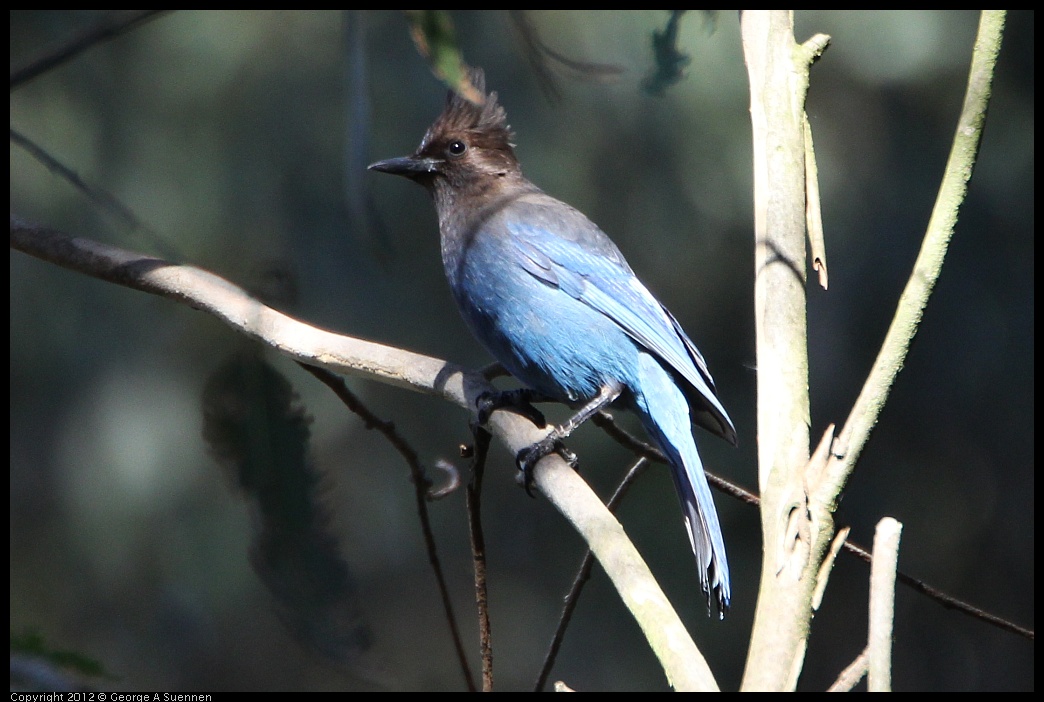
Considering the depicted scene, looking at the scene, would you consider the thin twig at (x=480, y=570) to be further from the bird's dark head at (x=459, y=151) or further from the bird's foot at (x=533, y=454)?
the bird's dark head at (x=459, y=151)

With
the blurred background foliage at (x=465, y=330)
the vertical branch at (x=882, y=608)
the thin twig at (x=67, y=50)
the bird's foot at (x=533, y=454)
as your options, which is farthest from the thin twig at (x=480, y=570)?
the blurred background foliage at (x=465, y=330)

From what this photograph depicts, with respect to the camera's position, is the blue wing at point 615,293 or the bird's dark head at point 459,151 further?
the bird's dark head at point 459,151

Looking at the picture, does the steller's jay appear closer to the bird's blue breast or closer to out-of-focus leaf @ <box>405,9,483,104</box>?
the bird's blue breast

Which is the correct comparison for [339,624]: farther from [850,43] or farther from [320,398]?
[850,43]

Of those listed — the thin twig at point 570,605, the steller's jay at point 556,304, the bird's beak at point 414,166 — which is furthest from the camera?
the bird's beak at point 414,166

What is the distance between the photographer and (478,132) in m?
3.68

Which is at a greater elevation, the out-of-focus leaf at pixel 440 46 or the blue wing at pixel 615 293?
the blue wing at pixel 615 293

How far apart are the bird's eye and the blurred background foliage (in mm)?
2596

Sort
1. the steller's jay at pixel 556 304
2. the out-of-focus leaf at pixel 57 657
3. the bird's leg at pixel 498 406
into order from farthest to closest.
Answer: the steller's jay at pixel 556 304
the bird's leg at pixel 498 406
the out-of-focus leaf at pixel 57 657

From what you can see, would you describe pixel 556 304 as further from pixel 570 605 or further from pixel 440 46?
pixel 440 46

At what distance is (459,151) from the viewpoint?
12.1 feet

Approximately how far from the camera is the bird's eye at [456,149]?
12.0 feet

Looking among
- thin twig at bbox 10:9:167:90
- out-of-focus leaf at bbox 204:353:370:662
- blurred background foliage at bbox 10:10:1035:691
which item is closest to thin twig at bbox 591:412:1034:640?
out-of-focus leaf at bbox 204:353:370:662

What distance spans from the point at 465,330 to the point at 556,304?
11.9ft
